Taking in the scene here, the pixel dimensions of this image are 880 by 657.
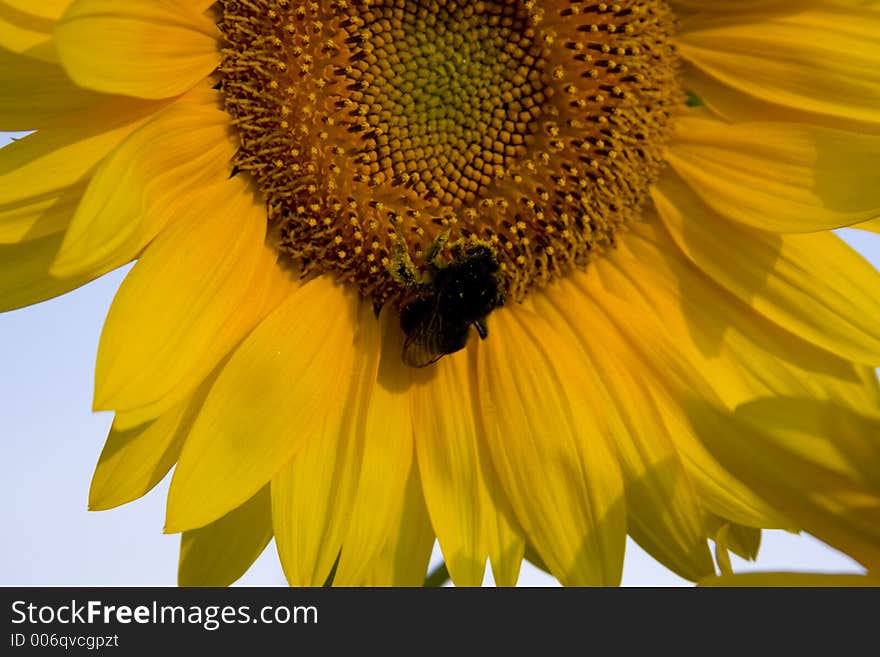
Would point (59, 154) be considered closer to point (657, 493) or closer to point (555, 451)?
point (555, 451)

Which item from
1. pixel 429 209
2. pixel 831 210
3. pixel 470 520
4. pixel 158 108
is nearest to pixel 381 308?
pixel 429 209

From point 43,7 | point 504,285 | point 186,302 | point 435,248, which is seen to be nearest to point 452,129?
point 435,248

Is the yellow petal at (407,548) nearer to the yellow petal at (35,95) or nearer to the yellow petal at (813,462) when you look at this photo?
the yellow petal at (813,462)

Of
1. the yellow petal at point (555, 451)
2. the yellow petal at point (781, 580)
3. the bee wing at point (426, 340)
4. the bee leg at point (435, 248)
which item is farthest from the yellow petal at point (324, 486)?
the yellow petal at point (781, 580)

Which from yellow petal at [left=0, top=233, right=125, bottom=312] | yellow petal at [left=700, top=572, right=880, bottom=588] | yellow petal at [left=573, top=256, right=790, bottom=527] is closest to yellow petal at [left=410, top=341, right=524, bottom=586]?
yellow petal at [left=573, top=256, right=790, bottom=527]

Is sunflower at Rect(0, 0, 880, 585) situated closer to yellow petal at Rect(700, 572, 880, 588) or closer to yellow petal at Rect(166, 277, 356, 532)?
yellow petal at Rect(166, 277, 356, 532)

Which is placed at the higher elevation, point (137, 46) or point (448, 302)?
point (137, 46)

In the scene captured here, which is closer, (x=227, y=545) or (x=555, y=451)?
(x=227, y=545)
